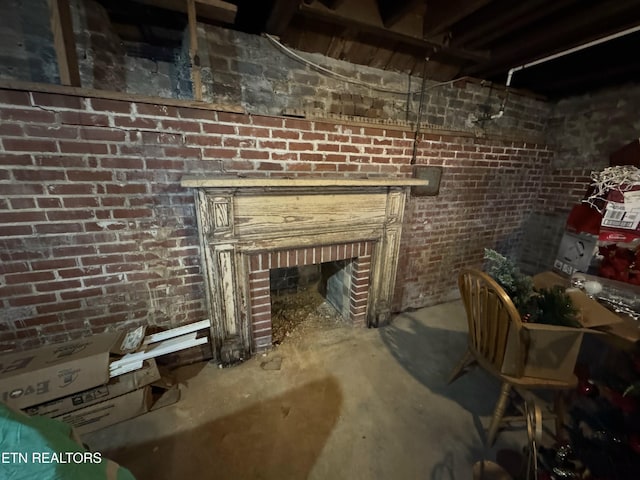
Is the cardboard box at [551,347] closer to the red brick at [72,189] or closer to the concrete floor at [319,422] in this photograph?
the concrete floor at [319,422]

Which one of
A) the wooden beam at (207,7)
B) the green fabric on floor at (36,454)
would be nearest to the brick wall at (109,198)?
the wooden beam at (207,7)

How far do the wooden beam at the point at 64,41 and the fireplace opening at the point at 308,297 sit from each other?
71.8 inches

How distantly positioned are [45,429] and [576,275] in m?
2.78

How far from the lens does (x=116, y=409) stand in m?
1.37

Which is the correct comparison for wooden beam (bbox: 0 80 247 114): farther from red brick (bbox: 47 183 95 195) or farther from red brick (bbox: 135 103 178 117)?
red brick (bbox: 47 183 95 195)

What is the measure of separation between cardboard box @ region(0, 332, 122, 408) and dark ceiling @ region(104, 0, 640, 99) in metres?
2.00

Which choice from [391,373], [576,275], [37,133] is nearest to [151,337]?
[37,133]

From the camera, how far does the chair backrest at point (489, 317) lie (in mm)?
1180

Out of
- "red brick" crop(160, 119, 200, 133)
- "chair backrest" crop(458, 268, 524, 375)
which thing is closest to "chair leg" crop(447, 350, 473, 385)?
"chair backrest" crop(458, 268, 524, 375)

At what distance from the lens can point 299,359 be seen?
1869 millimetres

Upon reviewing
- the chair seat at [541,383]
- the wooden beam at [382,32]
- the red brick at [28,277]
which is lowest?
the chair seat at [541,383]

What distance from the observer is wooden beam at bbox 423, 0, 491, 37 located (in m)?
1.47

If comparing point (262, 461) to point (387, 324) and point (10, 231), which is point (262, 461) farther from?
point (10, 231)

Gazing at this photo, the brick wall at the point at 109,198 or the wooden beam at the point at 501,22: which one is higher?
the wooden beam at the point at 501,22
